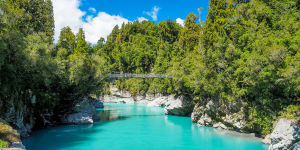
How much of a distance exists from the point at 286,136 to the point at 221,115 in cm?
998

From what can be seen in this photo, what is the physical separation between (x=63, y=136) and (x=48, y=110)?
19.1 ft

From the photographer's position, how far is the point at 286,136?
12188 mm

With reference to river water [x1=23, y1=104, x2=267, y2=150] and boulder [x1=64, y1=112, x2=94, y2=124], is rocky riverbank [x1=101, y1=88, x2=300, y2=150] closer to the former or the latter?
river water [x1=23, y1=104, x2=267, y2=150]

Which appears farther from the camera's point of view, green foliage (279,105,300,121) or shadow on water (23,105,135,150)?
shadow on water (23,105,135,150)

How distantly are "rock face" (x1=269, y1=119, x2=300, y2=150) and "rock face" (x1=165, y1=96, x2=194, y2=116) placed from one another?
17.8m

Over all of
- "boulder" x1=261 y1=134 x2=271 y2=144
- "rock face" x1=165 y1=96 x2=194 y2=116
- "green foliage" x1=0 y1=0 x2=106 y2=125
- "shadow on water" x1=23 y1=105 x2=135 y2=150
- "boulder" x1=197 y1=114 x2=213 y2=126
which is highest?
"green foliage" x1=0 y1=0 x2=106 y2=125

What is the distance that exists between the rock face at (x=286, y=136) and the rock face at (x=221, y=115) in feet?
20.3

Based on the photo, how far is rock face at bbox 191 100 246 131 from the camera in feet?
64.0

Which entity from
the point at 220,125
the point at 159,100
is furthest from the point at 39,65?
the point at 159,100

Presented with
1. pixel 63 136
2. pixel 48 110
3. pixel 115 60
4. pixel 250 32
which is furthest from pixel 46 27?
pixel 115 60

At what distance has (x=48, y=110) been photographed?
79.2 ft

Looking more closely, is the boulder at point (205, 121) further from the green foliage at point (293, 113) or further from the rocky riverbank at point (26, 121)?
the rocky riverbank at point (26, 121)

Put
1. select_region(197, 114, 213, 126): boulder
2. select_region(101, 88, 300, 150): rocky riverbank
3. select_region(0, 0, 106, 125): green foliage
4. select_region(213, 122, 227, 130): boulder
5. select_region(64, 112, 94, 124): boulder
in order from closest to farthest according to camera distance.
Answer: select_region(101, 88, 300, 150): rocky riverbank, select_region(0, 0, 106, 125): green foliage, select_region(213, 122, 227, 130): boulder, select_region(197, 114, 213, 126): boulder, select_region(64, 112, 94, 124): boulder

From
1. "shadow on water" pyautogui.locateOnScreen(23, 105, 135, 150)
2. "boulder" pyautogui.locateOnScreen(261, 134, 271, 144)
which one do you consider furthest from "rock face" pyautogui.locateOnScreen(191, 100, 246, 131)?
"shadow on water" pyautogui.locateOnScreen(23, 105, 135, 150)
